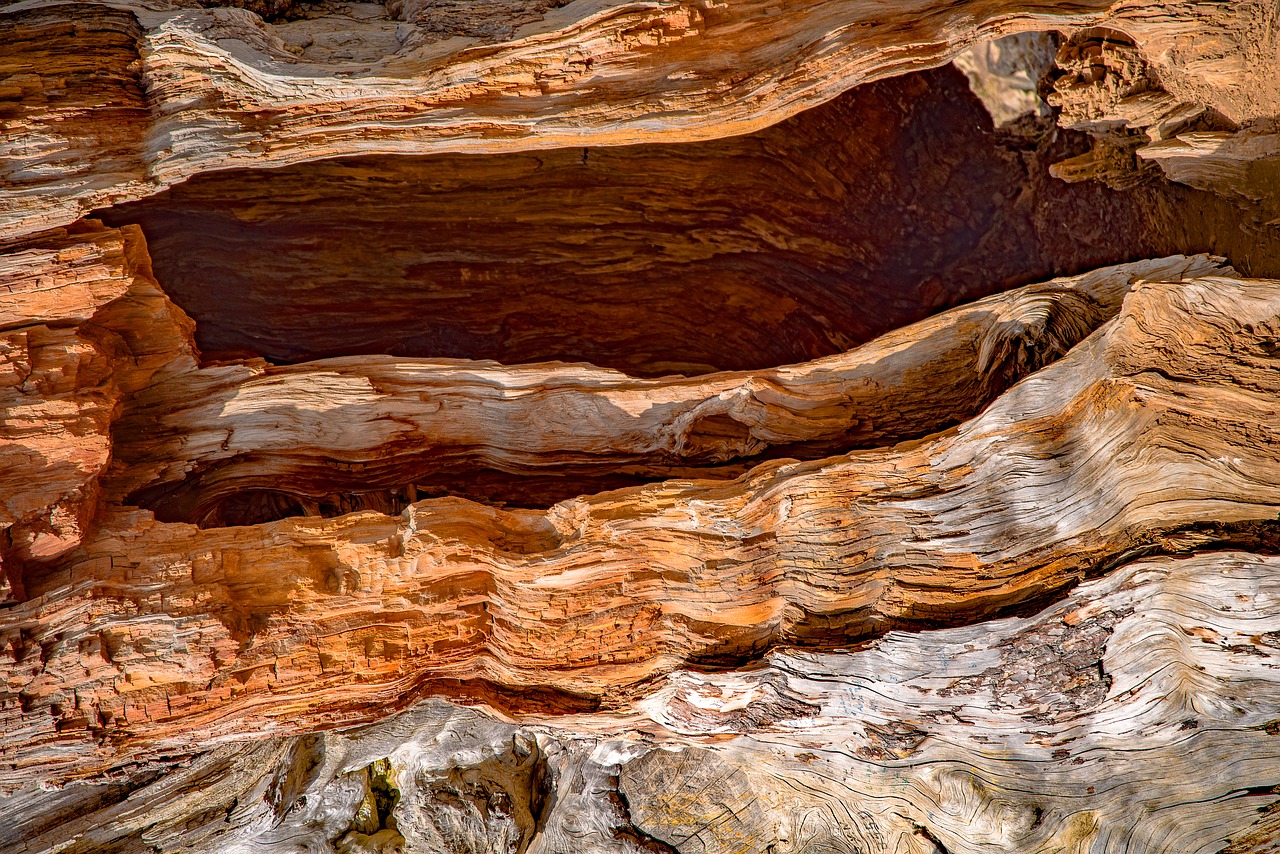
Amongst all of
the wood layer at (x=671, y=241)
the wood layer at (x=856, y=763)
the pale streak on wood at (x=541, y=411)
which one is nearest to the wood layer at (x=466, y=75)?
the wood layer at (x=671, y=241)

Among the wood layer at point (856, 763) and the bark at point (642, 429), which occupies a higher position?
the bark at point (642, 429)

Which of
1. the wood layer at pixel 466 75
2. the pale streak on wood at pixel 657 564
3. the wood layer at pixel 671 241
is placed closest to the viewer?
the pale streak on wood at pixel 657 564

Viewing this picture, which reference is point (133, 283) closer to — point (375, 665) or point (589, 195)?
point (375, 665)

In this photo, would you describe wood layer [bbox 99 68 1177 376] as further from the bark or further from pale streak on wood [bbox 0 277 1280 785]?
pale streak on wood [bbox 0 277 1280 785]

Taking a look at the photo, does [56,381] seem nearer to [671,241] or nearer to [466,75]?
[466,75]

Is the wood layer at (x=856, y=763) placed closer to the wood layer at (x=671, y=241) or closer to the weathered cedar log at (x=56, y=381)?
the weathered cedar log at (x=56, y=381)

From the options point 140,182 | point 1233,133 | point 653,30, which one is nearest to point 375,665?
point 140,182

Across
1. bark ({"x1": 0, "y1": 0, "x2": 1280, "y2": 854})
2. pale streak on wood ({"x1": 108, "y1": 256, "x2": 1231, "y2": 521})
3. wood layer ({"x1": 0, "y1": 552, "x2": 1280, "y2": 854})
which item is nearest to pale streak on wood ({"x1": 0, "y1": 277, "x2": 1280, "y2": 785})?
bark ({"x1": 0, "y1": 0, "x2": 1280, "y2": 854})

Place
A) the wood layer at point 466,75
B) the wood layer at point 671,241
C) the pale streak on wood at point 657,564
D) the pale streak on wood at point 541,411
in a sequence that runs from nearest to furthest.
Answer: the pale streak on wood at point 657,564, the wood layer at point 466,75, the pale streak on wood at point 541,411, the wood layer at point 671,241
